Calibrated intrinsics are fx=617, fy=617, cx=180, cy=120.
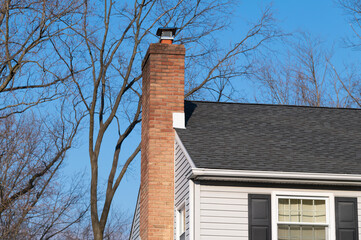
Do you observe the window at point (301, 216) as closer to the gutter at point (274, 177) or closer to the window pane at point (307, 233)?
the window pane at point (307, 233)

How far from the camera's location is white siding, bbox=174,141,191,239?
12.3 metres

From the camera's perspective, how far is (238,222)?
11883 mm

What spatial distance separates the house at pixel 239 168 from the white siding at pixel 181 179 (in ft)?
0.07

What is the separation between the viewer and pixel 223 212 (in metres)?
11.9

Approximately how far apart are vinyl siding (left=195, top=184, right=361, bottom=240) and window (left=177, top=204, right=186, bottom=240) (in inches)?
41.0

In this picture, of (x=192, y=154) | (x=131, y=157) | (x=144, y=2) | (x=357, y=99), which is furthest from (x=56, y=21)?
(x=357, y=99)

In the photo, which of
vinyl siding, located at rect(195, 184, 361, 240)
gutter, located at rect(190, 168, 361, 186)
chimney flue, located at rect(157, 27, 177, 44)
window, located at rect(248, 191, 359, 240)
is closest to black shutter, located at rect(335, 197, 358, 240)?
window, located at rect(248, 191, 359, 240)

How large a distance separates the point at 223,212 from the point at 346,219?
2429mm

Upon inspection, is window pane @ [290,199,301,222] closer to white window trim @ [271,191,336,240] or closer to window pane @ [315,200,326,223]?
white window trim @ [271,191,336,240]

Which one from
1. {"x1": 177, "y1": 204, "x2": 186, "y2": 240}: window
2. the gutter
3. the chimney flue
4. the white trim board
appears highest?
the chimney flue

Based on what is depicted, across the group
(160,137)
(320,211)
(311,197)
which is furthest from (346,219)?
(160,137)

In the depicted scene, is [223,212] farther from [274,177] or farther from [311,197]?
[311,197]

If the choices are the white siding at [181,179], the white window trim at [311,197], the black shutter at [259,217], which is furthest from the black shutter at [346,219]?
the white siding at [181,179]

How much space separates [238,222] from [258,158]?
143 centimetres
